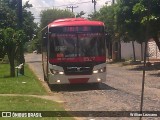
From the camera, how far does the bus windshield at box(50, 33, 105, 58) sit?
1858cm

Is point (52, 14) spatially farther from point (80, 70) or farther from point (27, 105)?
point (27, 105)

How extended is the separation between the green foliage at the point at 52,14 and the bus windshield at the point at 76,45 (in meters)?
75.2

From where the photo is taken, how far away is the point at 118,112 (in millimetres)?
11703

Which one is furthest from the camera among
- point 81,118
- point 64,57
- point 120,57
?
point 120,57

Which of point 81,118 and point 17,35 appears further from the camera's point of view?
point 17,35

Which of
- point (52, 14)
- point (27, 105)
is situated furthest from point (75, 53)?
point (52, 14)

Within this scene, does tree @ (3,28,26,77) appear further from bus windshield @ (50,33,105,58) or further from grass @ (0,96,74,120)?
grass @ (0,96,74,120)

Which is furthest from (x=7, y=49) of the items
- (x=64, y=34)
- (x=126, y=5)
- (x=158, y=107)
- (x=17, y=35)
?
(x=158, y=107)

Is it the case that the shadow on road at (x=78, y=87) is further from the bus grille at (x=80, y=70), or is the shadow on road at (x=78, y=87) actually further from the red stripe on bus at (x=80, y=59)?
the red stripe on bus at (x=80, y=59)

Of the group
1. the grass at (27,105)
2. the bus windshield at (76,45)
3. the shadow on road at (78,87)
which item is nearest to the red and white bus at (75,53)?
the bus windshield at (76,45)

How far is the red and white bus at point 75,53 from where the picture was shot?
18.6 meters

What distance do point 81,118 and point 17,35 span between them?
17.2 metres

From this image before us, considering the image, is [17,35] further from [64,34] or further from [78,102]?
[78,102]

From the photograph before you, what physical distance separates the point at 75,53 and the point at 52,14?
3040 inches
